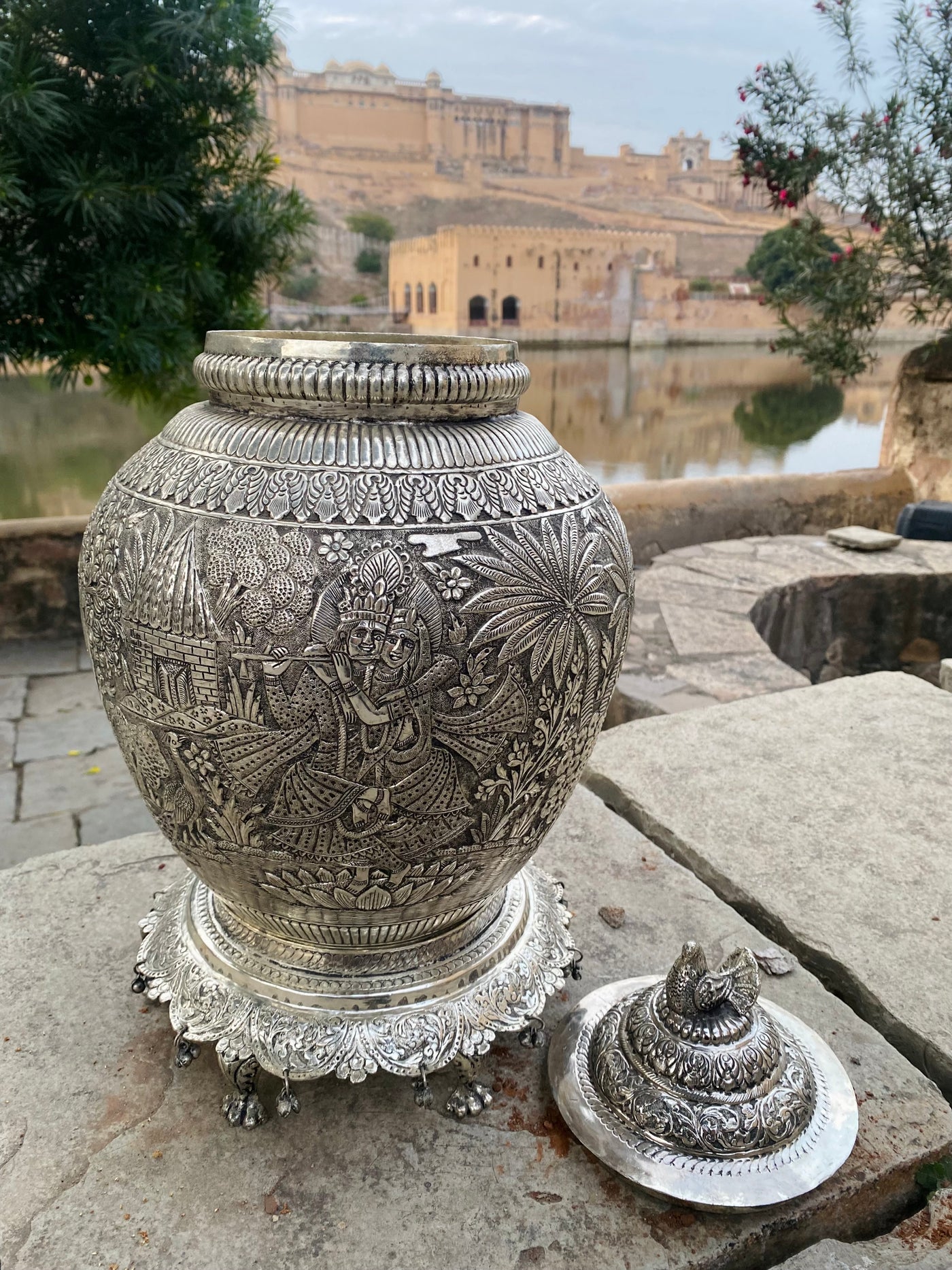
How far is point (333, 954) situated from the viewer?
1412 millimetres

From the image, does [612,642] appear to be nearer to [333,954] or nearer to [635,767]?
[333,954]

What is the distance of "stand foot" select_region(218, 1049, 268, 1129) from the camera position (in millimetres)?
1326

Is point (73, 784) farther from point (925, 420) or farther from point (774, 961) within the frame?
point (925, 420)

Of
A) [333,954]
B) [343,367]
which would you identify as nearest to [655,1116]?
[333,954]

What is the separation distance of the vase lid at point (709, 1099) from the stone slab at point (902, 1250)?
8 centimetres

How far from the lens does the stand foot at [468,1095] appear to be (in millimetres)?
1361

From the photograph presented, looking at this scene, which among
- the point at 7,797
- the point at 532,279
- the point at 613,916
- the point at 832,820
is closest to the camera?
the point at 613,916

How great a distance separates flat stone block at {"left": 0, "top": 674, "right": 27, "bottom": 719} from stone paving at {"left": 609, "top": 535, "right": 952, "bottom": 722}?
2503 mm

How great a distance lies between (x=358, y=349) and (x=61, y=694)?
127 inches

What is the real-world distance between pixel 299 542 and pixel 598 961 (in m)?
1.08

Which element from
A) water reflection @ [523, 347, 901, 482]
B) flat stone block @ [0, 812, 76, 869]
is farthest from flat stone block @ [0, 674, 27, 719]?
water reflection @ [523, 347, 901, 482]

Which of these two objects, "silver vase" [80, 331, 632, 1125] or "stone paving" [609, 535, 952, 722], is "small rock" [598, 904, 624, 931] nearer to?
"silver vase" [80, 331, 632, 1125]

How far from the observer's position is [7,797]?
3.12m

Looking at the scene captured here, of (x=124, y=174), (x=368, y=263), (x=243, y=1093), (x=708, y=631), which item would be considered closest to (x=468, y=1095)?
(x=243, y=1093)
